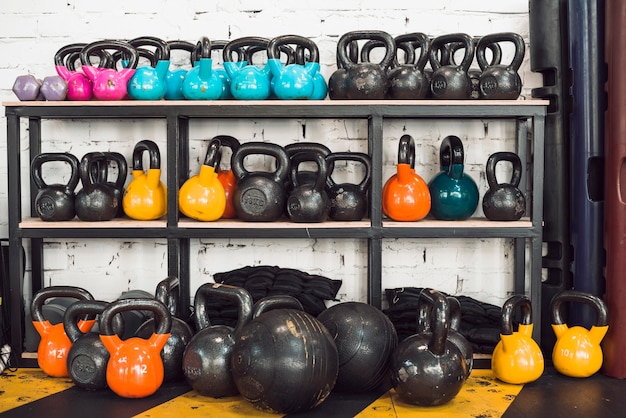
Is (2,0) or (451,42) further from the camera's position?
(2,0)

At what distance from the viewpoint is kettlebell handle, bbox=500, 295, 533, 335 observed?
3.27 meters

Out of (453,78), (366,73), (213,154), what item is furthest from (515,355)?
(213,154)

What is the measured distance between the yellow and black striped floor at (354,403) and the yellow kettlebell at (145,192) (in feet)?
2.82

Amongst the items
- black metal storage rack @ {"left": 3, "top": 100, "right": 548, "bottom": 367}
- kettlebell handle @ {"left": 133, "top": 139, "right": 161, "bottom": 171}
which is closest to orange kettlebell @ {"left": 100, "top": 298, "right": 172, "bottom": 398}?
black metal storage rack @ {"left": 3, "top": 100, "right": 548, "bottom": 367}

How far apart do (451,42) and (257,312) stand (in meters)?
1.70

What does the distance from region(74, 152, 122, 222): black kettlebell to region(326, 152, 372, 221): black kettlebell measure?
110cm

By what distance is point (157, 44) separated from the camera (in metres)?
3.63

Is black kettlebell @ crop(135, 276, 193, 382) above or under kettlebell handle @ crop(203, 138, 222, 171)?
under

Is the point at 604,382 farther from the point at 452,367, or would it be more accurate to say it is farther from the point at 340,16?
the point at 340,16

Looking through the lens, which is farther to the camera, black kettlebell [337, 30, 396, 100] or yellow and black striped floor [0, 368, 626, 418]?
black kettlebell [337, 30, 396, 100]

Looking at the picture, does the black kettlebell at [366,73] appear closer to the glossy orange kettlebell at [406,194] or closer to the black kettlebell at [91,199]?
the glossy orange kettlebell at [406,194]

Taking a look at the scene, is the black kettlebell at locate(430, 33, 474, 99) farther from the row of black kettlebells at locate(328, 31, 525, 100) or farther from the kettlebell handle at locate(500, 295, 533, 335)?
the kettlebell handle at locate(500, 295, 533, 335)

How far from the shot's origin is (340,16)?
3.97 metres

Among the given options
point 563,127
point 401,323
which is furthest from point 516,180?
point 401,323
